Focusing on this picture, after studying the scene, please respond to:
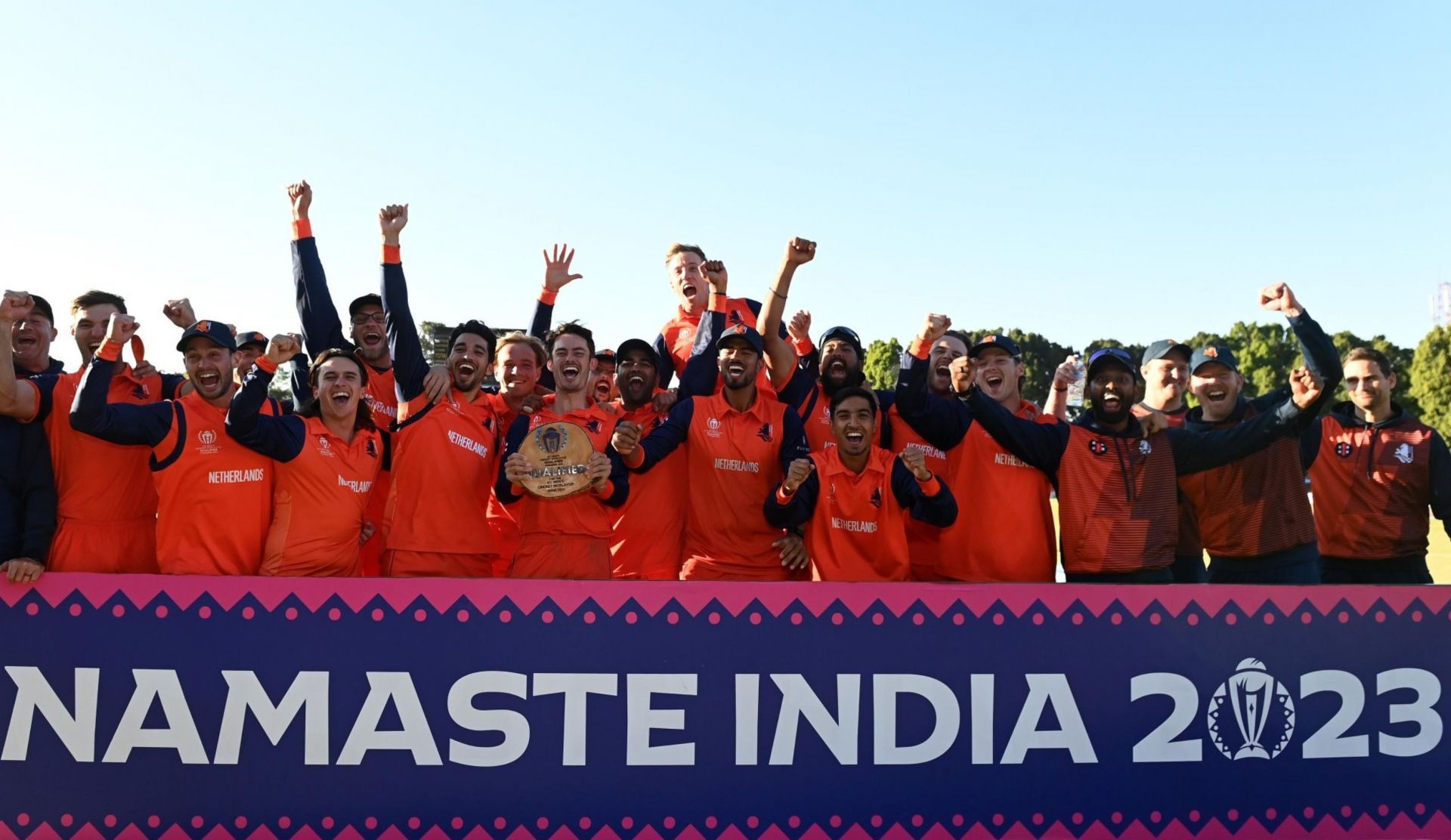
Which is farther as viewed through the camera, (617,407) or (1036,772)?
(617,407)

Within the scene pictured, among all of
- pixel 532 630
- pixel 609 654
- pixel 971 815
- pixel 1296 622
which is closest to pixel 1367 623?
pixel 1296 622

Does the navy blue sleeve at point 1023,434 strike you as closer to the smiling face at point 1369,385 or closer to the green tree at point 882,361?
the smiling face at point 1369,385

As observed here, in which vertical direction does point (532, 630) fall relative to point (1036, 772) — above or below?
above

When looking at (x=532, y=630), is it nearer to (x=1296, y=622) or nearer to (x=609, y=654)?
(x=609, y=654)

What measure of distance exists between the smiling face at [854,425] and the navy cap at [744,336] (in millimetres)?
761

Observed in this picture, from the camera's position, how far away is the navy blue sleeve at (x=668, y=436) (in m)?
6.71

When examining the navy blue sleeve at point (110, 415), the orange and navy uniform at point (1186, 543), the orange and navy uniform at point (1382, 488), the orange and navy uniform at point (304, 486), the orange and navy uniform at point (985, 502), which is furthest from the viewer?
the orange and navy uniform at point (1382, 488)

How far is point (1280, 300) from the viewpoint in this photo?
21.7 ft

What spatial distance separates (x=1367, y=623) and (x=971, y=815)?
8.05 feet

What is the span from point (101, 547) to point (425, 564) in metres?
1.90

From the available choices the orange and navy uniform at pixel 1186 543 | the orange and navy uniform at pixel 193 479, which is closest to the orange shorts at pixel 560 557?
the orange and navy uniform at pixel 193 479

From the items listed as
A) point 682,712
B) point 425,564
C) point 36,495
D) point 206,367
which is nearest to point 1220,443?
point 682,712

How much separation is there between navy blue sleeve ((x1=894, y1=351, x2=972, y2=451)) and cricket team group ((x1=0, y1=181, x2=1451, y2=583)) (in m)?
0.02

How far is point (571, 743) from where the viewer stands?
210 inches
